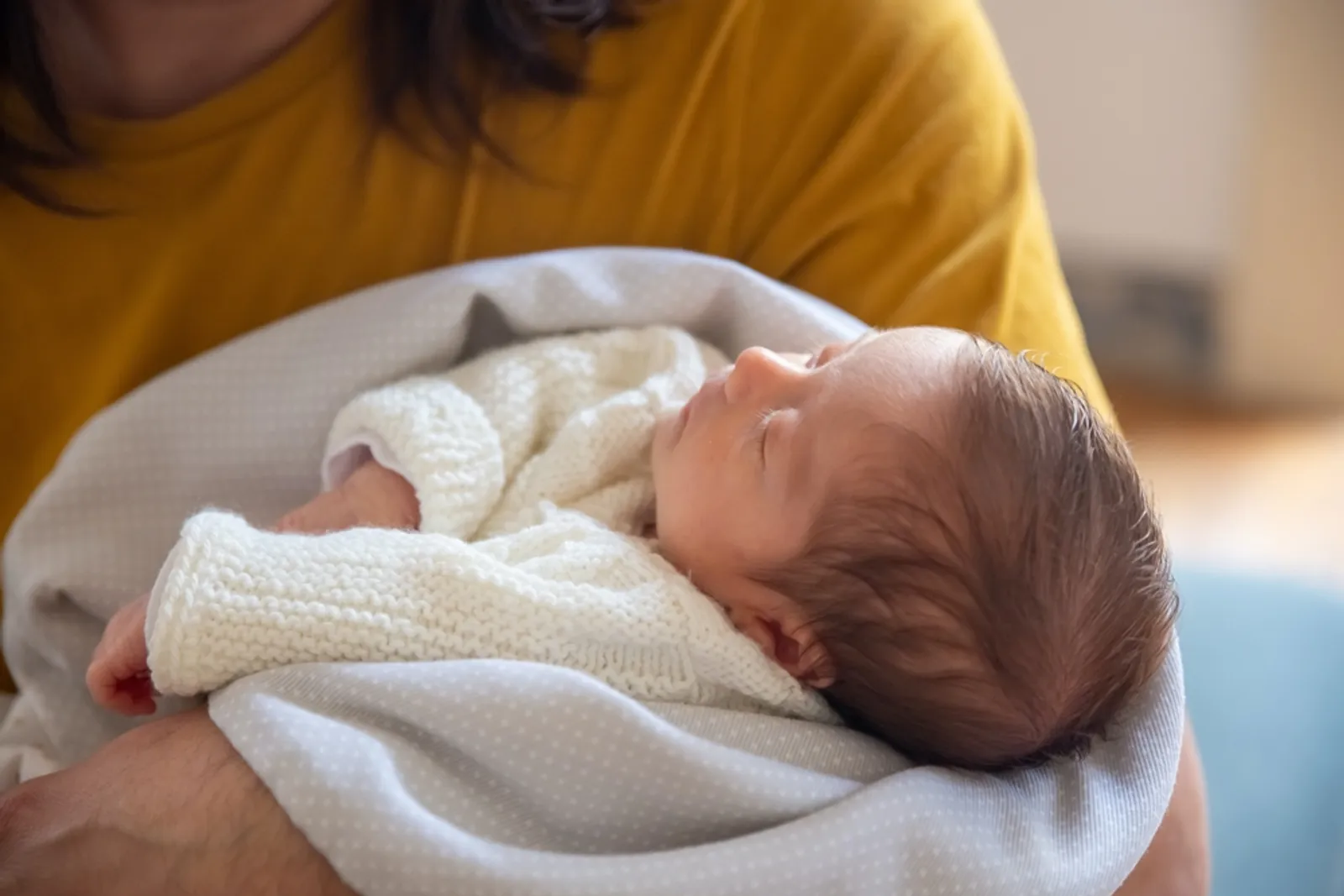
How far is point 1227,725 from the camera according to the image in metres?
1.30

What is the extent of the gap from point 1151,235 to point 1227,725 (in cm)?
136

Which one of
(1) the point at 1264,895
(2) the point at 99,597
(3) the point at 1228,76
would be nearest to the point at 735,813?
(2) the point at 99,597

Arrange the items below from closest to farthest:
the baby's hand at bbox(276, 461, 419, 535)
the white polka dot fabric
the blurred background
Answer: the white polka dot fabric, the baby's hand at bbox(276, 461, 419, 535), the blurred background

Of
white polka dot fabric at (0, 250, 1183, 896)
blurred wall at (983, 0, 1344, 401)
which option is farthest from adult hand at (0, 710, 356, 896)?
blurred wall at (983, 0, 1344, 401)

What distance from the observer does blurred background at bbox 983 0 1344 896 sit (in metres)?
2.19

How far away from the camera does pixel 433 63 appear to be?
940 mm

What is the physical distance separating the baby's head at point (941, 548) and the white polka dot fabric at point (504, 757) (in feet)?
0.14

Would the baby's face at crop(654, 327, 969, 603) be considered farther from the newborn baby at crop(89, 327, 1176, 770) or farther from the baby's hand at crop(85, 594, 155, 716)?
the baby's hand at crop(85, 594, 155, 716)

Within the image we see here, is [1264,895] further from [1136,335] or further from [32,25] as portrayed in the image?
[1136,335]

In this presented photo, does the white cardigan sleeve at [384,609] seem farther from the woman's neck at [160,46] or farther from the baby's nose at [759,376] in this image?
the woman's neck at [160,46]

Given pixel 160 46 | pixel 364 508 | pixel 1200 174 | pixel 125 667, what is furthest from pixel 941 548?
pixel 1200 174

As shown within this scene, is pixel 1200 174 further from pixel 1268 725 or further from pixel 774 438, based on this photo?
pixel 774 438

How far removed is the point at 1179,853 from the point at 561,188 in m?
0.69

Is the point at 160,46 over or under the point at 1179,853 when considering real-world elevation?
over
